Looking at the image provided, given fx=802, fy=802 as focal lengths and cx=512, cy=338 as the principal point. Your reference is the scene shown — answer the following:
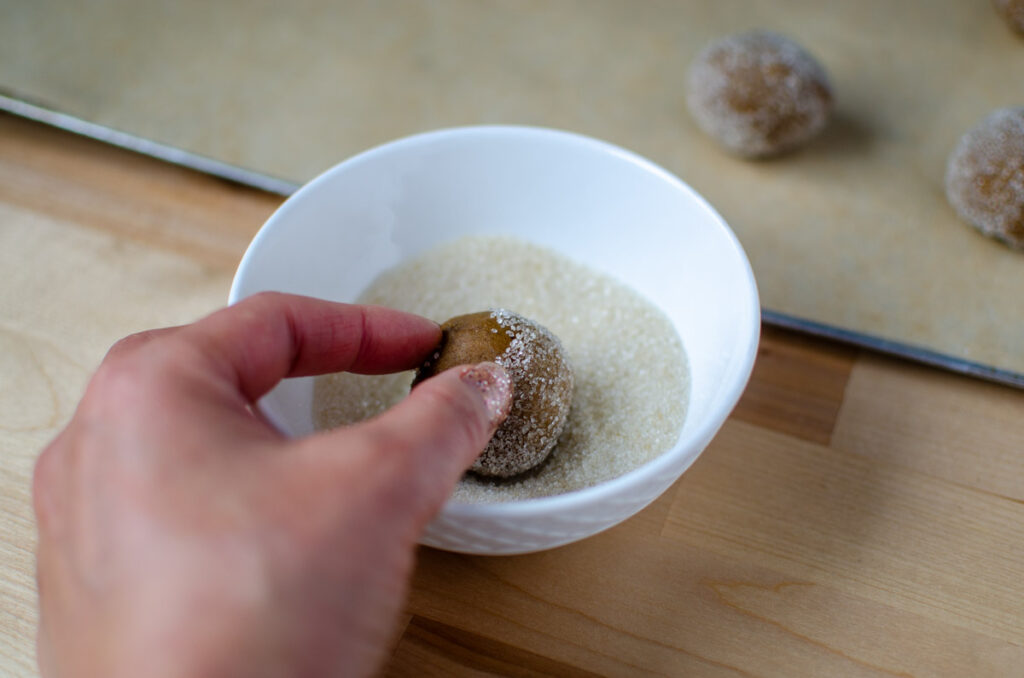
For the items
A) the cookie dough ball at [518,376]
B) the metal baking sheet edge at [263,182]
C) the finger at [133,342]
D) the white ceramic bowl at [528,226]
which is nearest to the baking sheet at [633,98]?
the metal baking sheet edge at [263,182]

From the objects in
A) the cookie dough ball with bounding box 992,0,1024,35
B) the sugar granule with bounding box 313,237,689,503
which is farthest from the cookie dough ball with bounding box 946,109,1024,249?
the sugar granule with bounding box 313,237,689,503

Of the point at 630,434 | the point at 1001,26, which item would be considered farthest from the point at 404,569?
the point at 1001,26

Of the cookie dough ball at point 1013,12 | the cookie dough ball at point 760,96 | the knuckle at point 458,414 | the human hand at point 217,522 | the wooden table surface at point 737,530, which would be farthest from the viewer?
the cookie dough ball at point 1013,12

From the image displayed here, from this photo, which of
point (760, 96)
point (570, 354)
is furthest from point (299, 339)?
point (760, 96)

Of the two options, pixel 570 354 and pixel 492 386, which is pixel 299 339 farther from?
pixel 570 354

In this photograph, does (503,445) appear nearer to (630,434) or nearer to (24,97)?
(630,434)

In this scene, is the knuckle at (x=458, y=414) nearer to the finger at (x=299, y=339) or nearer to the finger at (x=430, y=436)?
the finger at (x=430, y=436)
